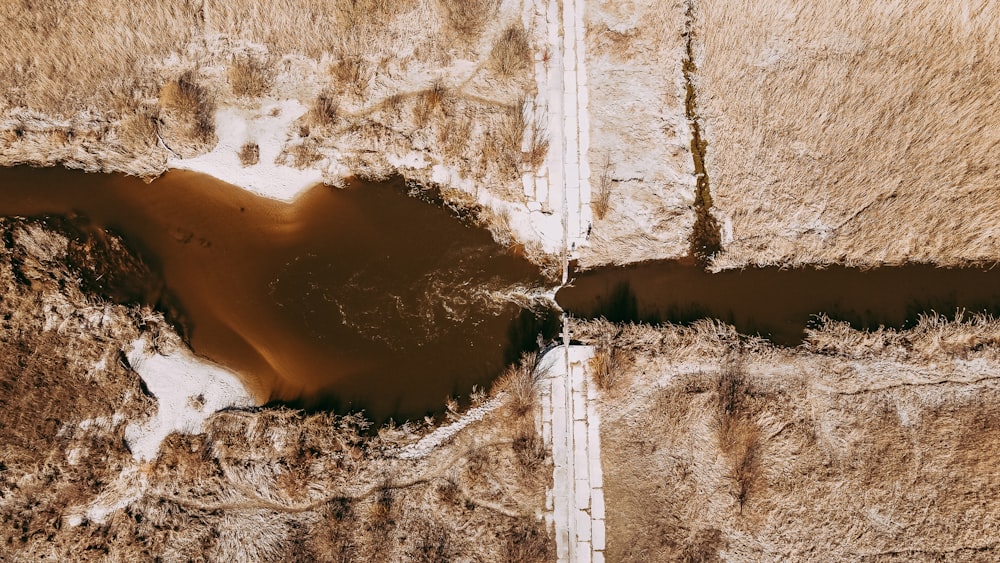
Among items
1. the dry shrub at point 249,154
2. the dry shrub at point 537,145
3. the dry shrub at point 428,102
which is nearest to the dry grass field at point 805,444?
the dry shrub at point 537,145

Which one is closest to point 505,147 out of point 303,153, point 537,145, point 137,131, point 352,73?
point 537,145

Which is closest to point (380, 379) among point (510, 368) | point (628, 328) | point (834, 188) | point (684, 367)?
point (510, 368)

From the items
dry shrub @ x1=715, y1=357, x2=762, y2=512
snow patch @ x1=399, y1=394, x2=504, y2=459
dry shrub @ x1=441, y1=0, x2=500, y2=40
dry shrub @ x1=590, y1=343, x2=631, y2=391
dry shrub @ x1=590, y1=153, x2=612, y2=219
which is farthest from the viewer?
dry shrub @ x1=441, y1=0, x2=500, y2=40

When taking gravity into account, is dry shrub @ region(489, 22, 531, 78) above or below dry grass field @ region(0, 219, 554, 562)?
above

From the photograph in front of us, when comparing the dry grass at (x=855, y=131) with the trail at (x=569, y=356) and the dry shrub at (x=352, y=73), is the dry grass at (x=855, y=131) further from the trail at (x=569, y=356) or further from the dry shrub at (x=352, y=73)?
the dry shrub at (x=352, y=73)

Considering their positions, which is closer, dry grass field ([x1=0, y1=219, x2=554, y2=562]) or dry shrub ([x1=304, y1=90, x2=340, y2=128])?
dry grass field ([x1=0, y1=219, x2=554, y2=562])

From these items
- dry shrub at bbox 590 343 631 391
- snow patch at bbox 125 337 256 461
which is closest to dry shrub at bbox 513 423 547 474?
dry shrub at bbox 590 343 631 391

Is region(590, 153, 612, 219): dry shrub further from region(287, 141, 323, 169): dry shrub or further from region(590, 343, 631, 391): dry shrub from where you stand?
region(287, 141, 323, 169): dry shrub
